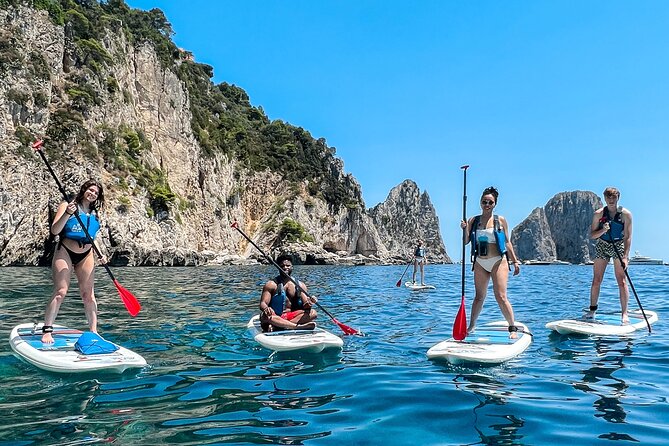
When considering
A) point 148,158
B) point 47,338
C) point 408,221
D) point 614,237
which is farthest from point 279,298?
point 408,221

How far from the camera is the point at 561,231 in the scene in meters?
185

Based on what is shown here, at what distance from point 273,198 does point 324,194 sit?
11.5m

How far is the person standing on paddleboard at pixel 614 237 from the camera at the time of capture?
31.0 feet

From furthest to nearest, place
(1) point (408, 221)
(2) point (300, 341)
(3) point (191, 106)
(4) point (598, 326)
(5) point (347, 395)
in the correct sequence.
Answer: (1) point (408, 221) → (3) point (191, 106) → (4) point (598, 326) → (2) point (300, 341) → (5) point (347, 395)

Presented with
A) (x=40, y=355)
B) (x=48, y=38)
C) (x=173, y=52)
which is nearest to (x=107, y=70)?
(x=48, y=38)

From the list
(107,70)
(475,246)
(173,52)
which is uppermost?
A: (173,52)

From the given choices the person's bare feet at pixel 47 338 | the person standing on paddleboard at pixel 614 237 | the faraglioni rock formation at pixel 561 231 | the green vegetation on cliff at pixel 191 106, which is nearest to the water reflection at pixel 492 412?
the person standing on paddleboard at pixel 614 237

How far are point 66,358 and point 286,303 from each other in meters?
4.09

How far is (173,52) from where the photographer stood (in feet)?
236

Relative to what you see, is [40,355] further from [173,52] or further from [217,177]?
[173,52]

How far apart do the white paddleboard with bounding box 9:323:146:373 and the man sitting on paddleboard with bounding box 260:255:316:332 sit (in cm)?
269

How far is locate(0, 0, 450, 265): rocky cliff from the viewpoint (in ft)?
134

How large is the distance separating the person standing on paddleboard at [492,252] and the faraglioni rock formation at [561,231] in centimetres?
17678

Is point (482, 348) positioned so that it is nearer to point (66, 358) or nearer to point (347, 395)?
point (347, 395)
